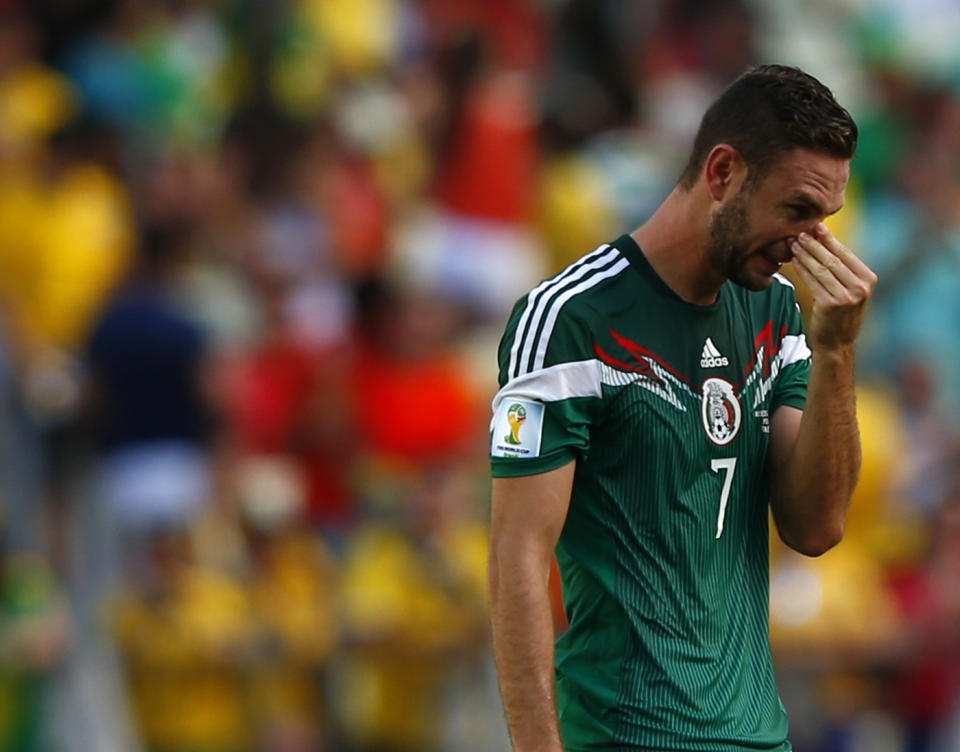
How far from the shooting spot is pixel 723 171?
413cm

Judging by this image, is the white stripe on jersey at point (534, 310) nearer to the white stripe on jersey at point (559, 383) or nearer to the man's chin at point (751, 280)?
the white stripe on jersey at point (559, 383)

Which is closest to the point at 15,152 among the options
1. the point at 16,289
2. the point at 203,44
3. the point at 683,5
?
the point at 16,289

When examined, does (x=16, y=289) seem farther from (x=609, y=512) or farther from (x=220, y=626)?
(x=609, y=512)

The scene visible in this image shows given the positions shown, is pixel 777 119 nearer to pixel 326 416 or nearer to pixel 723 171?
pixel 723 171

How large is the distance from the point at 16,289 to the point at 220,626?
85.4 inches

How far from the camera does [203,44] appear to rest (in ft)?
40.9

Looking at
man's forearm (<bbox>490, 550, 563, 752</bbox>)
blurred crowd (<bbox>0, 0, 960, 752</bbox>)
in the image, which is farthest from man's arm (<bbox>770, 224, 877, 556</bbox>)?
blurred crowd (<bbox>0, 0, 960, 752</bbox>)

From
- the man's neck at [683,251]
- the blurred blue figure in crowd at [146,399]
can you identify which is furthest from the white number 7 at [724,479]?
the blurred blue figure in crowd at [146,399]

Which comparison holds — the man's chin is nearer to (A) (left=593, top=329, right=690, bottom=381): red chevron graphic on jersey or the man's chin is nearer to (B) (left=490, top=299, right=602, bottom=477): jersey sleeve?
(A) (left=593, top=329, right=690, bottom=381): red chevron graphic on jersey

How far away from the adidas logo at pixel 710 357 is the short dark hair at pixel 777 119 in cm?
40

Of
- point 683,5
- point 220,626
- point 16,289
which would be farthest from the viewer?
point 683,5

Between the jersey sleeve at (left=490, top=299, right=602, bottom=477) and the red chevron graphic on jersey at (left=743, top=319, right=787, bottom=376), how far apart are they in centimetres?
45

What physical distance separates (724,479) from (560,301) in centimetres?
54

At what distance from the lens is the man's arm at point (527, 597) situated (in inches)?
157
